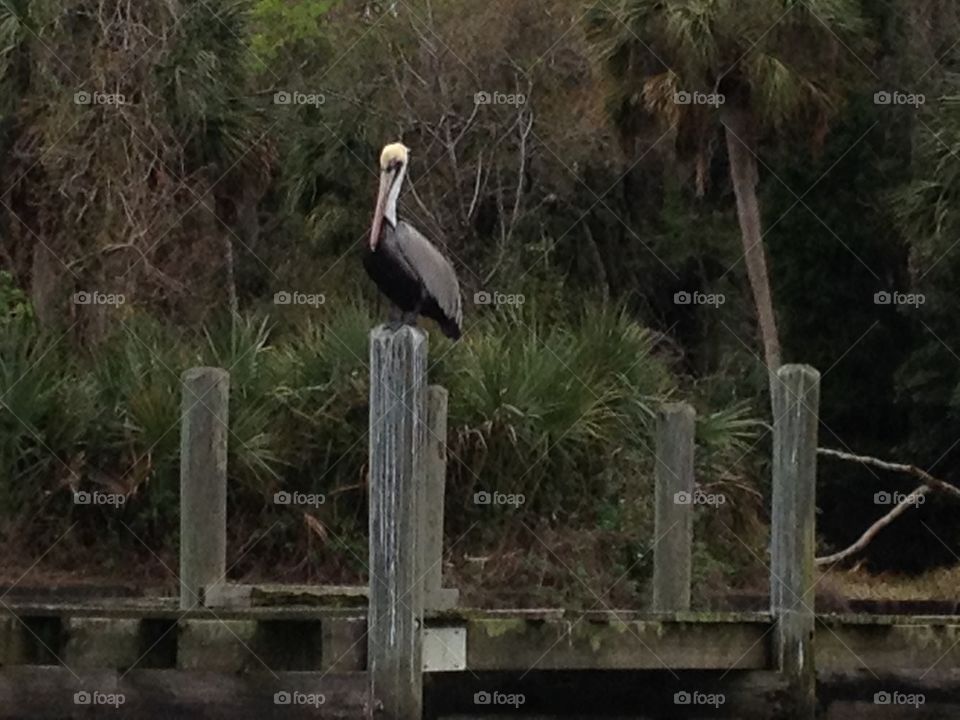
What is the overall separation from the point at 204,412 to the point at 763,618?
111 inches

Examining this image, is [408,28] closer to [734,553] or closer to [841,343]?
[841,343]

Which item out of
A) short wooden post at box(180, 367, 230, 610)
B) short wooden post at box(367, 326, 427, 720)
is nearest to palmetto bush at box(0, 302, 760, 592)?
short wooden post at box(180, 367, 230, 610)

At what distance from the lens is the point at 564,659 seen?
34.9ft

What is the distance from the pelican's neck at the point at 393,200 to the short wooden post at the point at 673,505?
6.70 feet

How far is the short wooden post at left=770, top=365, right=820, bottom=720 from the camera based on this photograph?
35.6 feet

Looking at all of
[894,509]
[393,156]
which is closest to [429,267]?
[393,156]

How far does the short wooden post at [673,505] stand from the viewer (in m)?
12.0

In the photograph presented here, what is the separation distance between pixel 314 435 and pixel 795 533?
528 centimetres

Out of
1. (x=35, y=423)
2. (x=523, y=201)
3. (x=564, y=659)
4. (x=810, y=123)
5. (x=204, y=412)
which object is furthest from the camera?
(x=523, y=201)

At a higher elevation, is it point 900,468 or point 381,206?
point 381,206

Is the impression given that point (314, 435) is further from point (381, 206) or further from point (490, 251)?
point (490, 251)

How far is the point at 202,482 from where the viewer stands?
37.6 feet

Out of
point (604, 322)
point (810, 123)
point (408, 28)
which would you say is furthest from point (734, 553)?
point (408, 28)

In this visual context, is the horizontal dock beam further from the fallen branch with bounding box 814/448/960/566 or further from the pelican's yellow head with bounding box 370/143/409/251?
the fallen branch with bounding box 814/448/960/566
